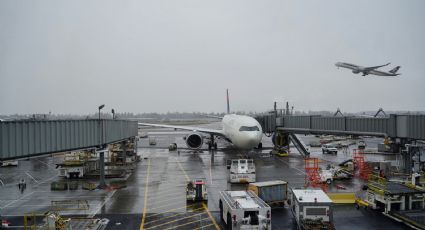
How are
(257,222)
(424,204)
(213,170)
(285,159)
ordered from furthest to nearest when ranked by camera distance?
(285,159)
(213,170)
(424,204)
(257,222)

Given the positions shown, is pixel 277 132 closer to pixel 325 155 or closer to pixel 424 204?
pixel 325 155

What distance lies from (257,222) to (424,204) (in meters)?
12.6

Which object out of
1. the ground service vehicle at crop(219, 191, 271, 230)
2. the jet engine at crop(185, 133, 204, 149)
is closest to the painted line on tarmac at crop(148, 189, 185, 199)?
the ground service vehicle at crop(219, 191, 271, 230)

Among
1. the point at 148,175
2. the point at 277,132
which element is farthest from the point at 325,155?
the point at 148,175

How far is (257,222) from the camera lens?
1855 cm

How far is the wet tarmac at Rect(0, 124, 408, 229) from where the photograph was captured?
2231 centimetres

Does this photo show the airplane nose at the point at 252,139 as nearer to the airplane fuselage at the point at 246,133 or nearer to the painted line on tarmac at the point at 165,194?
the airplane fuselage at the point at 246,133

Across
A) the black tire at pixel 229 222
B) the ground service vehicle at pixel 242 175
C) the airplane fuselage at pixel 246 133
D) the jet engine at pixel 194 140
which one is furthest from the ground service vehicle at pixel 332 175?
the jet engine at pixel 194 140

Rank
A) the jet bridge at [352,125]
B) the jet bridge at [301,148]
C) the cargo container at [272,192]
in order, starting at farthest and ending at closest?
the jet bridge at [301,148] < the jet bridge at [352,125] < the cargo container at [272,192]

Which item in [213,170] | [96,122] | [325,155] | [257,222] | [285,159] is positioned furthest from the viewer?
[325,155]

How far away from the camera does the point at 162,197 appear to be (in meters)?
29.2

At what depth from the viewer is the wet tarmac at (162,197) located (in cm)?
2231

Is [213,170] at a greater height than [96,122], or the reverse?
[96,122]

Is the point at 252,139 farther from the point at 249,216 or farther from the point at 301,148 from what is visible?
the point at 249,216
